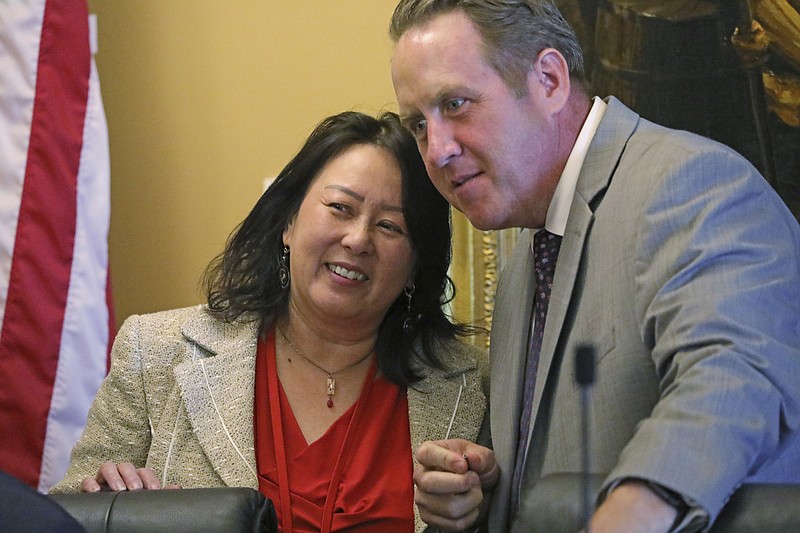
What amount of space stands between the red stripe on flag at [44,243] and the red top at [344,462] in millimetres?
760

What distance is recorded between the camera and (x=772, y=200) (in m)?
1.72

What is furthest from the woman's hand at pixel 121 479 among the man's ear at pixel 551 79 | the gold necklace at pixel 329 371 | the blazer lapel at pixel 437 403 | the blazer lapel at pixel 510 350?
the man's ear at pixel 551 79

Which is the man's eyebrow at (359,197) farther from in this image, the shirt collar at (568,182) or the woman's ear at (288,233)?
the shirt collar at (568,182)

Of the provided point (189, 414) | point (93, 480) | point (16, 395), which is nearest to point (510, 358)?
point (189, 414)

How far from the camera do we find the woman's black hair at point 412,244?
2607mm

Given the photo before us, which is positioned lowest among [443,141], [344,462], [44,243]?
[344,462]

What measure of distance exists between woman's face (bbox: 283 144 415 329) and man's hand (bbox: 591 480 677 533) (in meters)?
1.16

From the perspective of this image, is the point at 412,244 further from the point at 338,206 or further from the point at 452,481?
the point at 452,481

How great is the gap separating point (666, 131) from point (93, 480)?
138 centimetres

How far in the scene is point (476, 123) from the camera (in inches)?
78.7

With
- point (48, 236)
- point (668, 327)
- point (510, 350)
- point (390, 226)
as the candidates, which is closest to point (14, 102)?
point (48, 236)

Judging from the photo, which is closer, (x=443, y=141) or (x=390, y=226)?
(x=443, y=141)

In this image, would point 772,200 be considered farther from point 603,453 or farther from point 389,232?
point 389,232

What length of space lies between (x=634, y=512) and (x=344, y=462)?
3.77 feet
